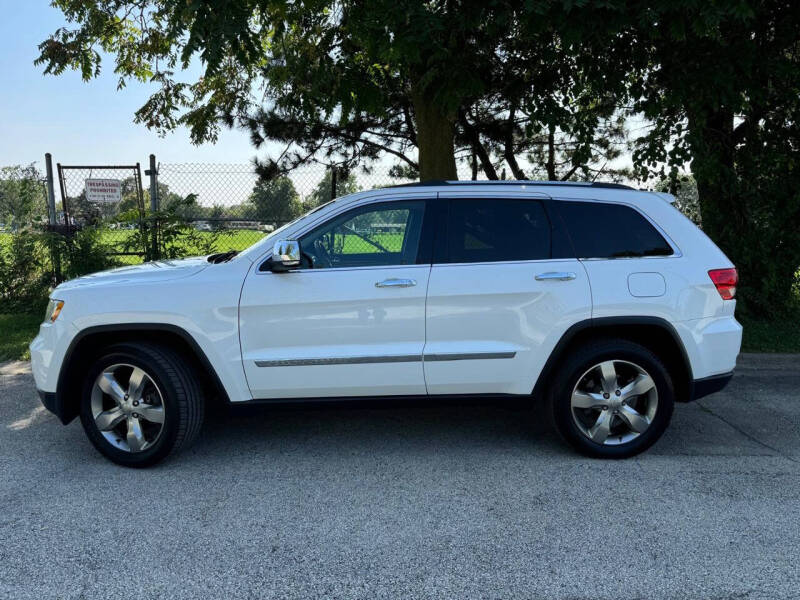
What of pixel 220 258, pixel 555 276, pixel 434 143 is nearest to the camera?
pixel 555 276

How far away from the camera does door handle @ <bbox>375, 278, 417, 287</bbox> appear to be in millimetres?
4215

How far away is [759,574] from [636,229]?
2234mm

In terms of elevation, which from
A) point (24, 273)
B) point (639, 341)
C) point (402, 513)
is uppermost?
point (24, 273)

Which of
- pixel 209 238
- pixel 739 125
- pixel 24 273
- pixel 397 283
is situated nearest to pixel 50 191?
pixel 24 273

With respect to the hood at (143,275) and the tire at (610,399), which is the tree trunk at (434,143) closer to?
the hood at (143,275)

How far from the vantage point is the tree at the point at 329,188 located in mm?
10781

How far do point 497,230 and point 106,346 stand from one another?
270 centimetres

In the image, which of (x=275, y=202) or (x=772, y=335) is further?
(x=275, y=202)

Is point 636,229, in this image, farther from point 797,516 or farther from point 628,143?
point 628,143

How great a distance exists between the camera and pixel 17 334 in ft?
27.3

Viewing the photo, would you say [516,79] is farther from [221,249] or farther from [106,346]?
[106,346]

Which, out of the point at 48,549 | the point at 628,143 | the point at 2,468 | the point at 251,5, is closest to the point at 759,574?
the point at 48,549

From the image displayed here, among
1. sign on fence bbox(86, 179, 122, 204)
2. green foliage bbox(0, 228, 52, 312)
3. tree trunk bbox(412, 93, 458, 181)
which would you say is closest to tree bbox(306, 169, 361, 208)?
tree trunk bbox(412, 93, 458, 181)

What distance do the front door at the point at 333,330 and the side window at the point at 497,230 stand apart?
314 mm
